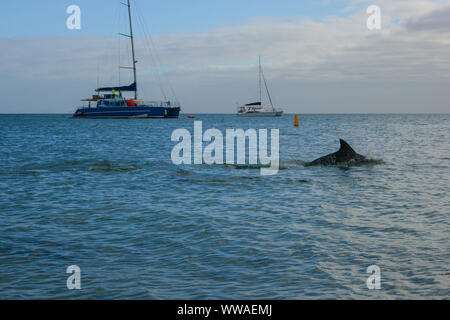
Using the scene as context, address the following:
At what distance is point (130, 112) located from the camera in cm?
9738

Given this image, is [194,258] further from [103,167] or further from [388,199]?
[103,167]

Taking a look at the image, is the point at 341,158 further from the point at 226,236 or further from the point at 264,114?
the point at 264,114

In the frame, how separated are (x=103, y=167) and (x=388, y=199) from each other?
14.5 m

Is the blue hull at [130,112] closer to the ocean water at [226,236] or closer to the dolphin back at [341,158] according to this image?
the dolphin back at [341,158]

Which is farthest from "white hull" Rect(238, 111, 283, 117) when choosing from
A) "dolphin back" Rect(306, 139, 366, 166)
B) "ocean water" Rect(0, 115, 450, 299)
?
"ocean water" Rect(0, 115, 450, 299)

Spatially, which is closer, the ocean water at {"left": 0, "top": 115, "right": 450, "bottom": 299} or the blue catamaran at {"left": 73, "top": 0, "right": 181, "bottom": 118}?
the ocean water at {"left": 0, "top": 115, "right": 450, "bottom": 299}

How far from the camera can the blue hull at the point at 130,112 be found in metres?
97.2

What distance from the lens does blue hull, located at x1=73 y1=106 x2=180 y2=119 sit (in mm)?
97250

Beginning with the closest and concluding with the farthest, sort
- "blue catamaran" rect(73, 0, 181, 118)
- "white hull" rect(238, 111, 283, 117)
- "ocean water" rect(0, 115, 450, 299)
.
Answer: "ocean water" rect(0, 115, 450, 299)
"blue catamaran" rect(73, 0, 181, 118)
"white hull" rect(238, 111, 283, 117)

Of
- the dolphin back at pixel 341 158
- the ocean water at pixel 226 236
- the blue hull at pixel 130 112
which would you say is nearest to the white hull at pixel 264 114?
the blue hull at pixel 130 112

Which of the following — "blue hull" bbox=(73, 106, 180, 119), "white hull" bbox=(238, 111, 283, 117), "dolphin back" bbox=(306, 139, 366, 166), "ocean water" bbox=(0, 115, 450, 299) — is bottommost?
"ocean water" bbox=(0, 115, 450, 299)

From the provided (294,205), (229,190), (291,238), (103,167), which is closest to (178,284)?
(291,238)

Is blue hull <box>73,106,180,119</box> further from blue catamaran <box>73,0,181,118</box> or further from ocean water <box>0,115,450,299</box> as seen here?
ocean water <box>0,115,450,299</box>

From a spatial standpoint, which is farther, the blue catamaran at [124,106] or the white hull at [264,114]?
the white hull at [264,114]
